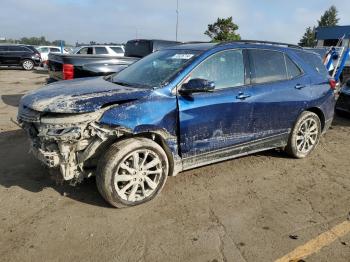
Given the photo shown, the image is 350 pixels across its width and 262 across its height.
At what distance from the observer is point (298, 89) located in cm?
525

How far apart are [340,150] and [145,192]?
3.96 m

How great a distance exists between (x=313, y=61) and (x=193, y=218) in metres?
3.43

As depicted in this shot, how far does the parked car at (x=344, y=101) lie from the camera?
855 centimetres

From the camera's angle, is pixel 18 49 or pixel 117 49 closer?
pixel 117 49

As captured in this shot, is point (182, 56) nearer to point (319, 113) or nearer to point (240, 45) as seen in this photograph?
point (240, 45)

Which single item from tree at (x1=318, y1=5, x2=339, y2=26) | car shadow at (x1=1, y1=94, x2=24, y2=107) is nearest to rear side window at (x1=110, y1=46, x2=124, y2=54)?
car shadow at (x1=1, y1=94, x2=24, y2=107)

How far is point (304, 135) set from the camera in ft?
18.3

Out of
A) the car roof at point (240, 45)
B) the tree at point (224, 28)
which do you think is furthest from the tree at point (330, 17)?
the car roof at point (240, 45)

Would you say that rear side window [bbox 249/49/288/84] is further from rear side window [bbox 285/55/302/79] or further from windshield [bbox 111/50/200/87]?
windshield [bbox 111/50/200/87]

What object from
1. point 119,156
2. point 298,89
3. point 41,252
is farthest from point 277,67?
point 41,252

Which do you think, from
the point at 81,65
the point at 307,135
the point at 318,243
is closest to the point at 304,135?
the point at 307,135

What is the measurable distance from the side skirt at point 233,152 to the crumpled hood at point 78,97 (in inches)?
40.9

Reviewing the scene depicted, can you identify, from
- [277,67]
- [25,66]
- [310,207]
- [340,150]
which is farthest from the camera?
[25,66]

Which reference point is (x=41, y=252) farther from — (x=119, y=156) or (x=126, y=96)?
(x=126, y=96)
